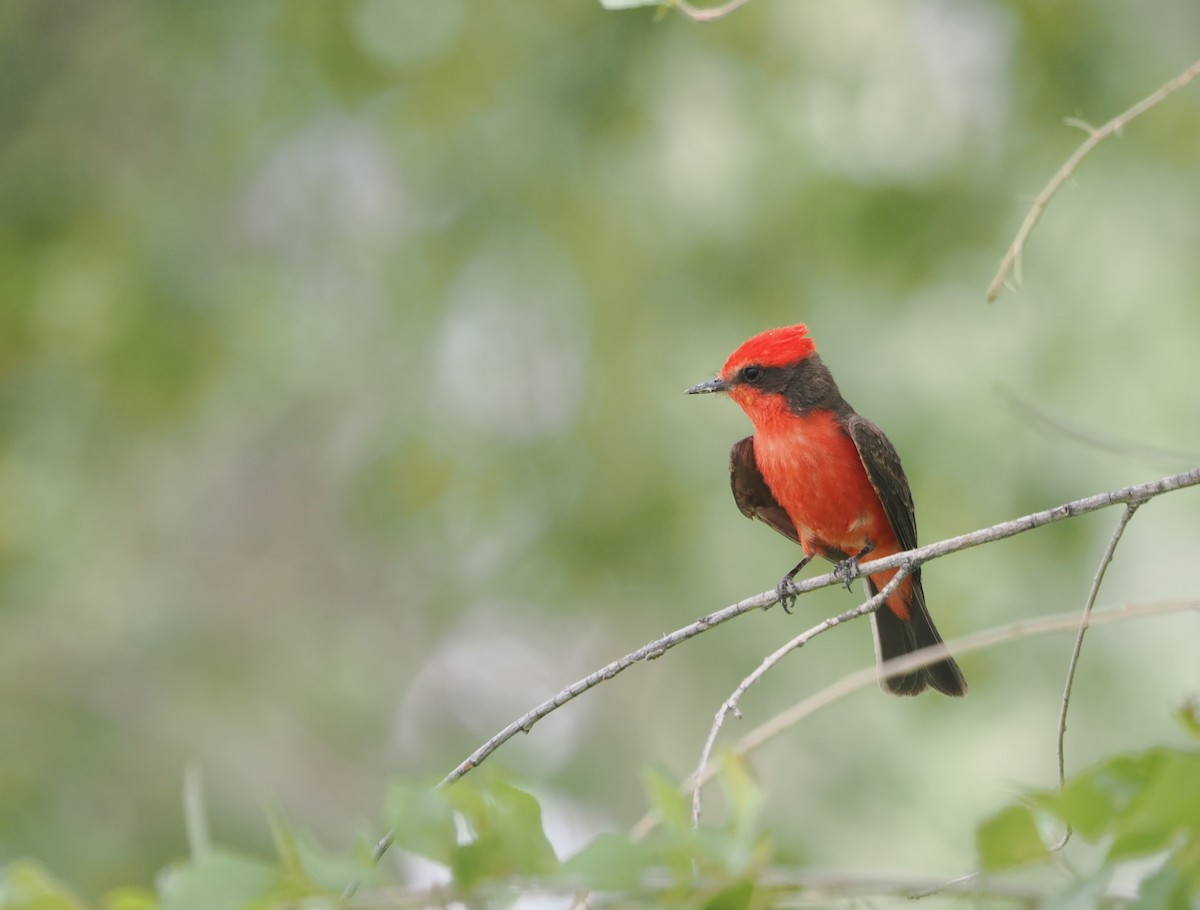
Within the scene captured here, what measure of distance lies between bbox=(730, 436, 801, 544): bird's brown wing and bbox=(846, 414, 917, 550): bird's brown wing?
0.43 metres

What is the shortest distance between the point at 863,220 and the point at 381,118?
116 inches

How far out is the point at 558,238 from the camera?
778 centimetres

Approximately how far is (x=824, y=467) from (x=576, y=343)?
147 inches

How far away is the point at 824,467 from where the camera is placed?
4473mm

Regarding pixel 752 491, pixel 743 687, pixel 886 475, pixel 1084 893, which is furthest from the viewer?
pixel 752 491

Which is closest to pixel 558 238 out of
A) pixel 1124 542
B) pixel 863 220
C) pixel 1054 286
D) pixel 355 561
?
pixel 863 220

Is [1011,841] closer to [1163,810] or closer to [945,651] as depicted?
[1163,810]

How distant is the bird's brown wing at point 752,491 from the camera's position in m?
4.81

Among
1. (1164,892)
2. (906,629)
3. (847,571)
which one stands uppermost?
(847,571)

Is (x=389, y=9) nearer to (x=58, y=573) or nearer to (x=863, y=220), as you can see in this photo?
(x=863, y=220)

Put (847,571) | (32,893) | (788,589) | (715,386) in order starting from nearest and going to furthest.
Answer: (32,893), (847,571), (788,589), (715,386)

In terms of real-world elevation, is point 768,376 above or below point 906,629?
above

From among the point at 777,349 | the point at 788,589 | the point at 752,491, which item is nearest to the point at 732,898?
the point at 788,589

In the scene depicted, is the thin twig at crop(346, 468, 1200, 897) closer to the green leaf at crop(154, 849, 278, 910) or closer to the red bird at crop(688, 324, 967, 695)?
the green leaf at crop(154, 849, 278, 910)
